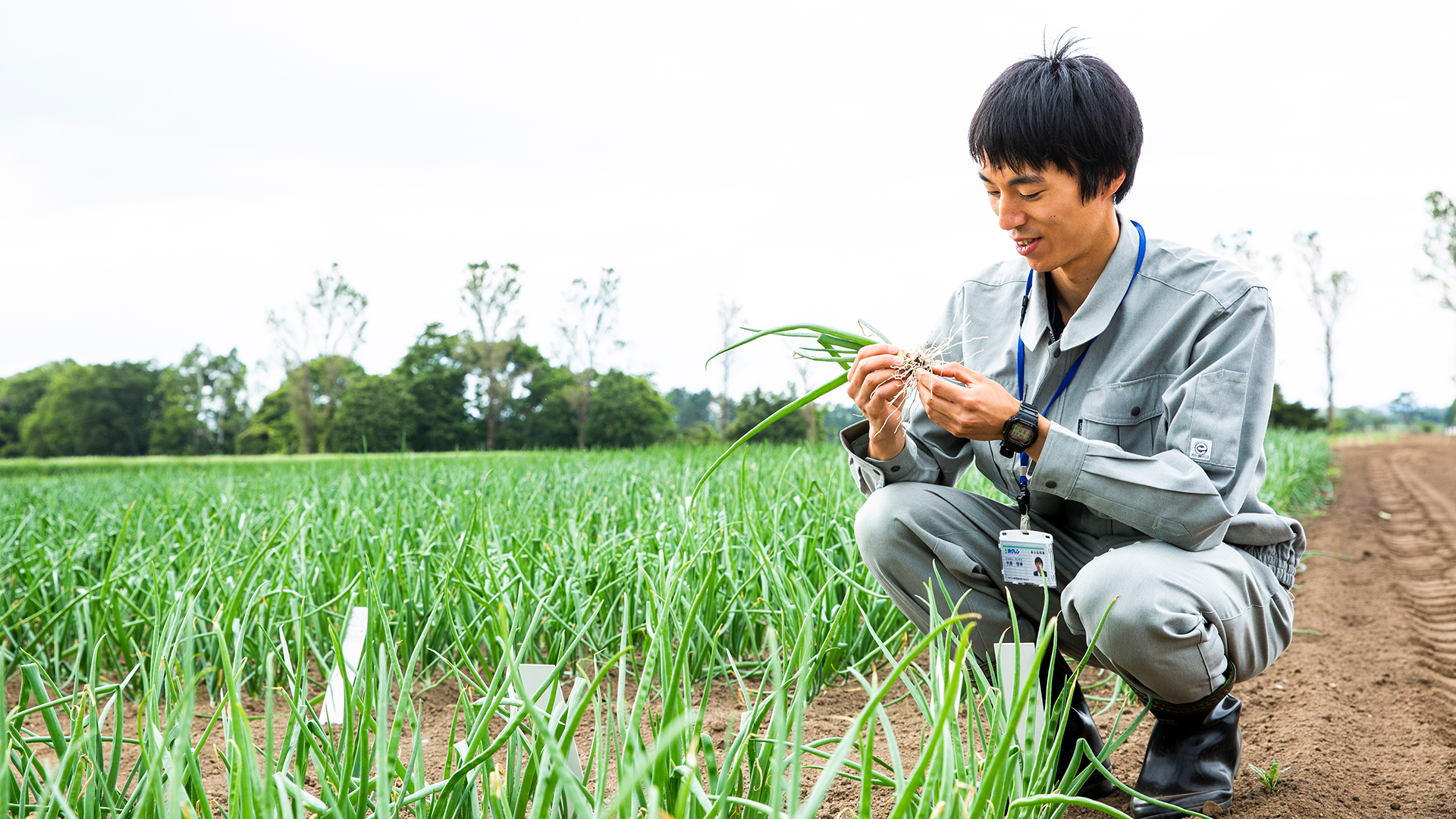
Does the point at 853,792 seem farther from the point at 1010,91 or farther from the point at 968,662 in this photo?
the point at 1010,91

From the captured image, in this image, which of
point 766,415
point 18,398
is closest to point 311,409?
point 766,415

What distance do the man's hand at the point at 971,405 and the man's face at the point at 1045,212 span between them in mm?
268

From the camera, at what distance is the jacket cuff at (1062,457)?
4.21 ft

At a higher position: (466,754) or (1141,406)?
(1141,406)

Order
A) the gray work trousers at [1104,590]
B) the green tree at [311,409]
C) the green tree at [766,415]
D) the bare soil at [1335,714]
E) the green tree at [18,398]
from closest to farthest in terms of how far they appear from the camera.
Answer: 1. the gray work trousers at [1104,590]
2. the bare soil at [1335,714]
3. the green tree at [766,415]
4. the green tree at [311,409]
5. the green tree at [18,398]

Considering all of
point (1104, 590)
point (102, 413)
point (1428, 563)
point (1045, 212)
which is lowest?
point (1428, 563)

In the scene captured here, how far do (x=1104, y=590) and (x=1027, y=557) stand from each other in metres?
0.19

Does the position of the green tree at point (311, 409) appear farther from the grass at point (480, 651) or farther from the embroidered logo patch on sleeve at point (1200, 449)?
the embroidered logo patch on sleeve at point (1200, 449)

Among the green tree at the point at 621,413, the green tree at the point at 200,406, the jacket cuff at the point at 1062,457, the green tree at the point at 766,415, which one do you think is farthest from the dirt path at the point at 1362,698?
the green tree at the point at 200,406

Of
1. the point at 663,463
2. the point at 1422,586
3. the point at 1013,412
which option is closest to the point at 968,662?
the point at 1013,412

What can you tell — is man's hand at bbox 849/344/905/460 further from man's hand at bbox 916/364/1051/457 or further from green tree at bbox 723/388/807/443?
green tree at bbox 723/388/807/443

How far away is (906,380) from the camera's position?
1.38m

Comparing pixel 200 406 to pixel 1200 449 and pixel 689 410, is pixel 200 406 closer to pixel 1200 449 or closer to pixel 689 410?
pixel 689 410

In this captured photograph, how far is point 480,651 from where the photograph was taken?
1772mm
